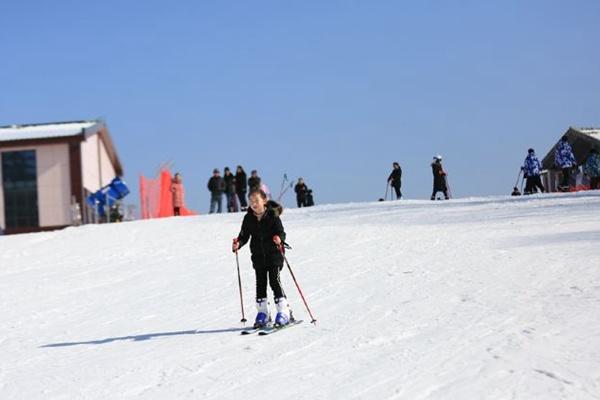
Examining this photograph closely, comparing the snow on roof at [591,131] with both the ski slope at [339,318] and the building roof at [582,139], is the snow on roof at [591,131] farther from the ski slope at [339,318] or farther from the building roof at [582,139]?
the ski slope at [339,318]

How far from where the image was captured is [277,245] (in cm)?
759

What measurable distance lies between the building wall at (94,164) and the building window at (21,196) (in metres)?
2.10

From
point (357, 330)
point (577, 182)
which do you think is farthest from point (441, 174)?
point (357, 330)

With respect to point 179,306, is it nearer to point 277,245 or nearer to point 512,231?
point 277,245

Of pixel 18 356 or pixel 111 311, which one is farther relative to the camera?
pixel 111 311

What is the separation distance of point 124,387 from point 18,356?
7.43ft

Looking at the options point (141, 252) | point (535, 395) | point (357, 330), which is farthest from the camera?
point (141, 252)

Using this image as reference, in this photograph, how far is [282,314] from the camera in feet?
24.6

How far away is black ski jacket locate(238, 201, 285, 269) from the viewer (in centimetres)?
763

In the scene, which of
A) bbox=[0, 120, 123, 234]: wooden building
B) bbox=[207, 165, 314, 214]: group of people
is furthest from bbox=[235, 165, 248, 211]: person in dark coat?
bbox=[0, 120, 123, 234]: wooden building

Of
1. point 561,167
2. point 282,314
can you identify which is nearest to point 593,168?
point 561,167

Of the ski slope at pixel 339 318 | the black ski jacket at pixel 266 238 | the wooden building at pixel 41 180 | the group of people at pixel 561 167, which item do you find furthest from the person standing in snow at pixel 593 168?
the black ski jacket at pixel 266 238

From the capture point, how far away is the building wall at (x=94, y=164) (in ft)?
110

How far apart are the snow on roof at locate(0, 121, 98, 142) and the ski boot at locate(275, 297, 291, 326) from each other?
2672 centimetres
